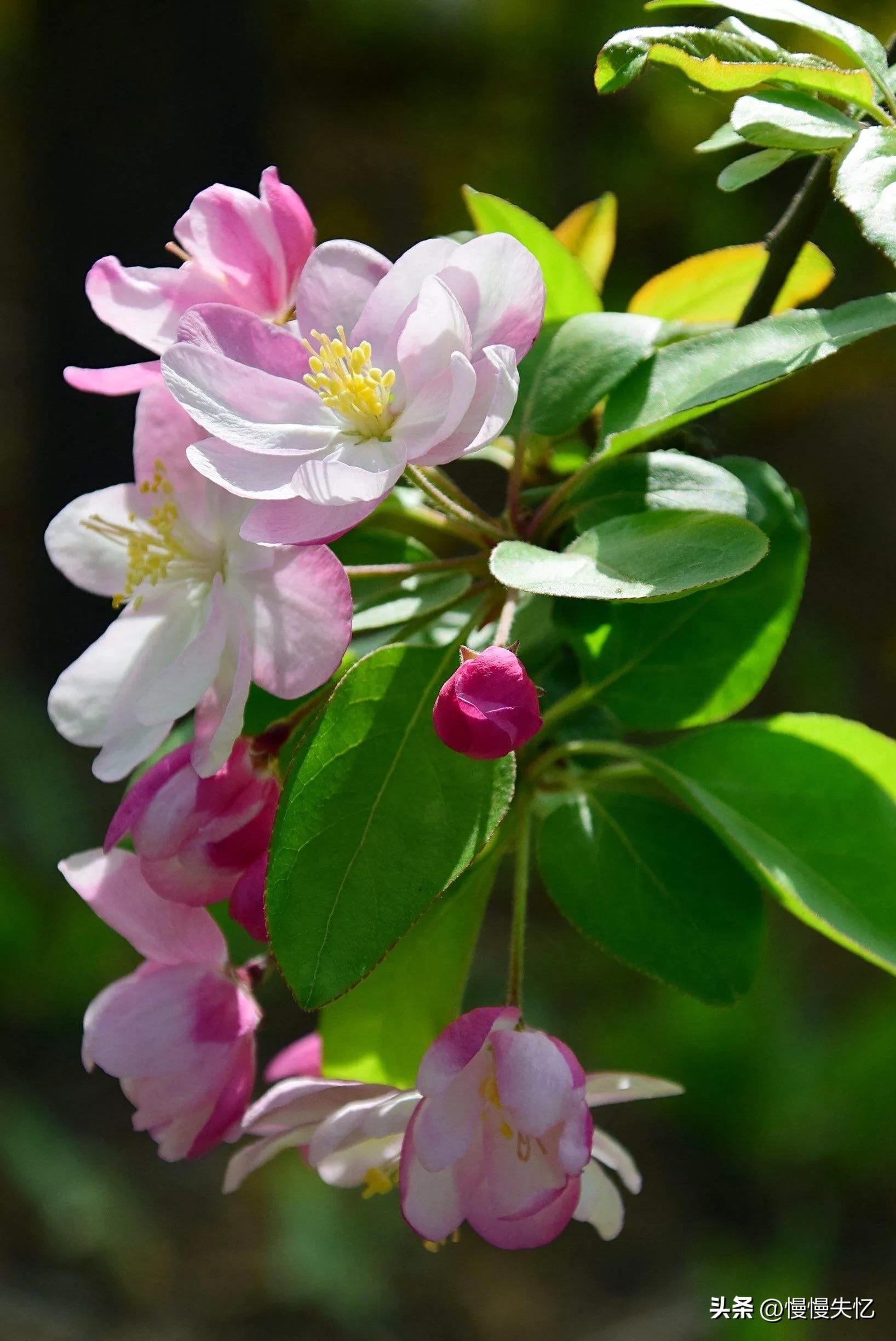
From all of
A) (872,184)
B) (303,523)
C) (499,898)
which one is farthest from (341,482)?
(499,898)

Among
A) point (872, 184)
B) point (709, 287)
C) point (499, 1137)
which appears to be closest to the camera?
point (872, 184)

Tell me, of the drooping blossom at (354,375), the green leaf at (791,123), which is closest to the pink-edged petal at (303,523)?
the drooping blossom at (354,375)

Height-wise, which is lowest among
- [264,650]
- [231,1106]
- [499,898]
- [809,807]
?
[499,898]

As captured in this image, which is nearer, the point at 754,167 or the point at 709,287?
the point at 754,167

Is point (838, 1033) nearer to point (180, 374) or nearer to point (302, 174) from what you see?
point (180, 374)

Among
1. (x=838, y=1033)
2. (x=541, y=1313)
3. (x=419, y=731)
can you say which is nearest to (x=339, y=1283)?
(x=541, y=1313)

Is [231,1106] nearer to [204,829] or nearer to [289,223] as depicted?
[204,829]

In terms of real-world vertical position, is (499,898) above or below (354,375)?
below

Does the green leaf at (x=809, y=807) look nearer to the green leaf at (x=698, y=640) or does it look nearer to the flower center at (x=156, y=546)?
the green leaf at (x=698, y=640)
